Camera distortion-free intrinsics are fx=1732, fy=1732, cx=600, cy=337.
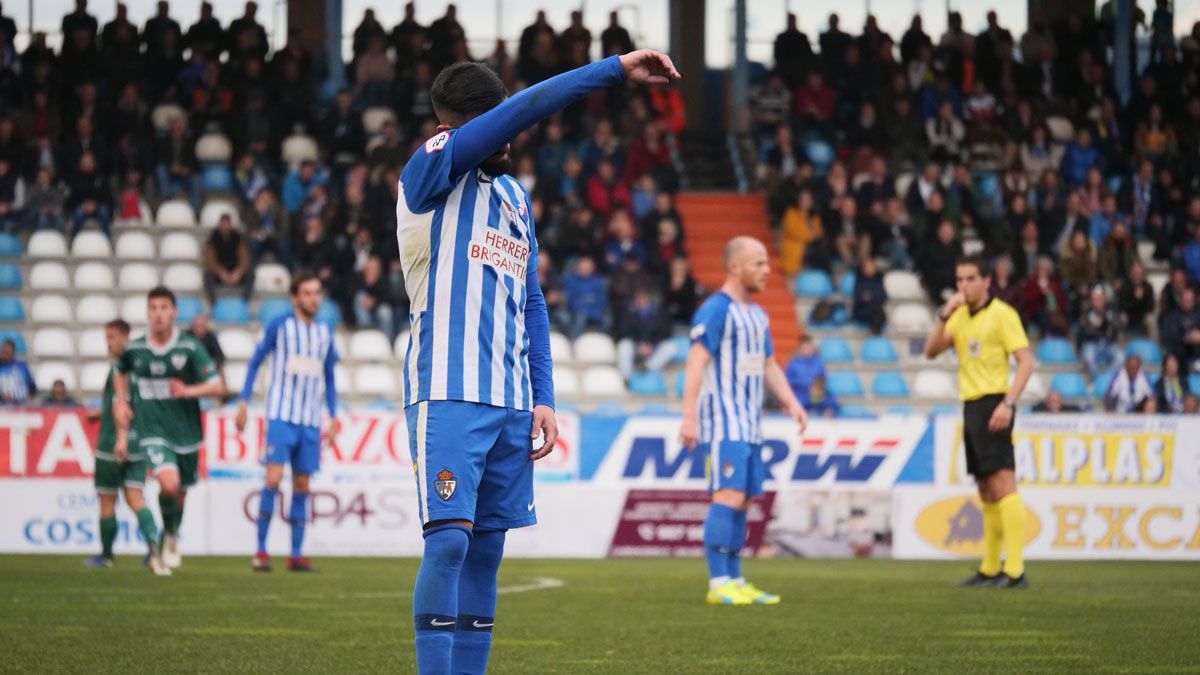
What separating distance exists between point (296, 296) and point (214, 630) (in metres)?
4.94

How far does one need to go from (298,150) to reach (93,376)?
464 centimetres

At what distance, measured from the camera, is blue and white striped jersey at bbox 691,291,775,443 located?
34.2 feet

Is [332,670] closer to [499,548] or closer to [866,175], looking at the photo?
[499,548]

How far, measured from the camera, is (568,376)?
64.5 feet

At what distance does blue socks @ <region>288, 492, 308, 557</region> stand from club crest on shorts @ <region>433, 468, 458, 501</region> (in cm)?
865

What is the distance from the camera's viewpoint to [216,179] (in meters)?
22.0

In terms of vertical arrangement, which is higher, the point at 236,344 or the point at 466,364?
the point at 466,364

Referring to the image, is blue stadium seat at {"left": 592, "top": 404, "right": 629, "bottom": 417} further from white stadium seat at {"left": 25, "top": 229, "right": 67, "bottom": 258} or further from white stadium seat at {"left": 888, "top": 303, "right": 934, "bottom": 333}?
white stadium seat at {"left": 25, "top": 229, "right": 67, "bottom": 258}

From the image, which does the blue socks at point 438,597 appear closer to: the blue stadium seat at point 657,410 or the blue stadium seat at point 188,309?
the blue stadium seat at point 657,410

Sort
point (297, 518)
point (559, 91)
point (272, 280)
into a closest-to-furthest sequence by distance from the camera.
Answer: point (559, 91) → point (297, 518) → point (272, 280)

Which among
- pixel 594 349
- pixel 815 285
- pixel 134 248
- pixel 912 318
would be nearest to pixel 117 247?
pixel 134 248

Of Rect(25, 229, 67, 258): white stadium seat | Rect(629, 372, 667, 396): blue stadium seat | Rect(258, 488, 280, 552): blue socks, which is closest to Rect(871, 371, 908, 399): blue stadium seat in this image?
Rect(629, 372, 667, 396): blue stadium seat

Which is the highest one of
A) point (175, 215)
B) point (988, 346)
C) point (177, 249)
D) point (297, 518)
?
point (175, 215)

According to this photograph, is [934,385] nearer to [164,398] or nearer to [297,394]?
[297,394]
